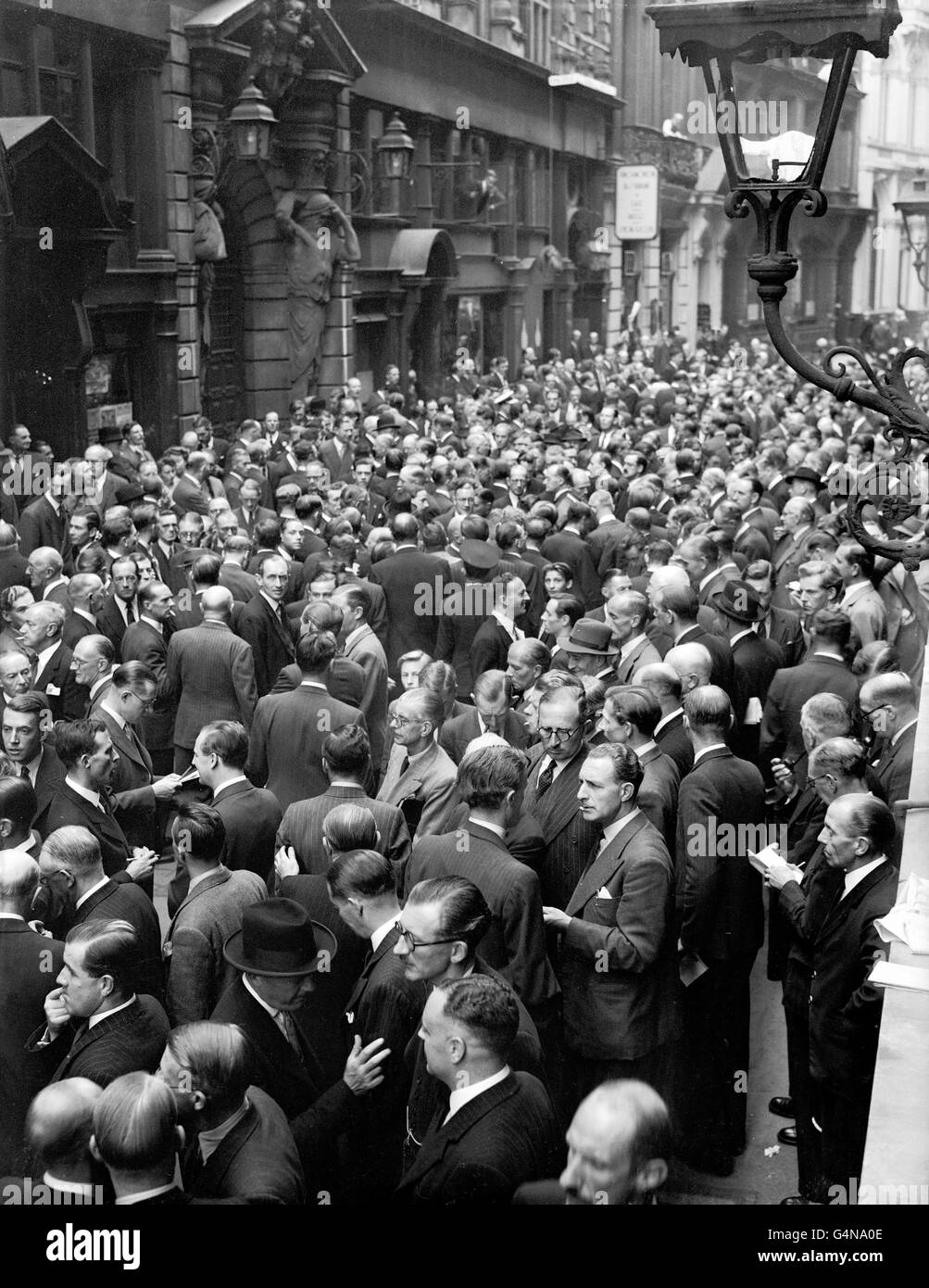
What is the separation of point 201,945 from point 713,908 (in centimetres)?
197

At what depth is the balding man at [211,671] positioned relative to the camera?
283 inches

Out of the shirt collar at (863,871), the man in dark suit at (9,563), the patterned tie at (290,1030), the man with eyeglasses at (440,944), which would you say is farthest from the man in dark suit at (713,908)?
the man in dark suit at (9,563)

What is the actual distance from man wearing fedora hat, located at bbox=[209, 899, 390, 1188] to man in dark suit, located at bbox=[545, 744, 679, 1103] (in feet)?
2.94

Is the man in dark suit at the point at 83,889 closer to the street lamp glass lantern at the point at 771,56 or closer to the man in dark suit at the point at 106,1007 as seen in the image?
the man in dark suit at the point at 106,1007

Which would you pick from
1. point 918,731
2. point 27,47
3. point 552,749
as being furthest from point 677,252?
point 552,749

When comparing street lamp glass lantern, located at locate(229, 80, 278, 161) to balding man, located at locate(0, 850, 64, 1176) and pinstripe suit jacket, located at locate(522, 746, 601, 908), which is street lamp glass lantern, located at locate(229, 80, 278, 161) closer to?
pinstripe suit jacket, located at locate(522, 746, 601, 908)

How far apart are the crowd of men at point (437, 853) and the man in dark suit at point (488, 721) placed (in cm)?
3

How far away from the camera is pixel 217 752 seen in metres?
5.21

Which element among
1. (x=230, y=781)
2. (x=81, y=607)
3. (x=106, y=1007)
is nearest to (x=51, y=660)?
(x=81, y=607)

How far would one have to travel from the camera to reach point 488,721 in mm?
6188

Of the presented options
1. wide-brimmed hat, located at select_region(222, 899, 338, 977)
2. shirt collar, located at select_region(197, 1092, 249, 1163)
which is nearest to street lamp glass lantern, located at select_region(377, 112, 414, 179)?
wide-brimmed hat, located at select_region(222, 899, 338, 977)

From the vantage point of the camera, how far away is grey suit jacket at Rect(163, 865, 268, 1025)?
14.6 ft

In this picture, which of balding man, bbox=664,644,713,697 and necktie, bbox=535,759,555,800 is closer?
necktie, bbox=535,759,555,800

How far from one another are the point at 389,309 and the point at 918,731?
13724mm
